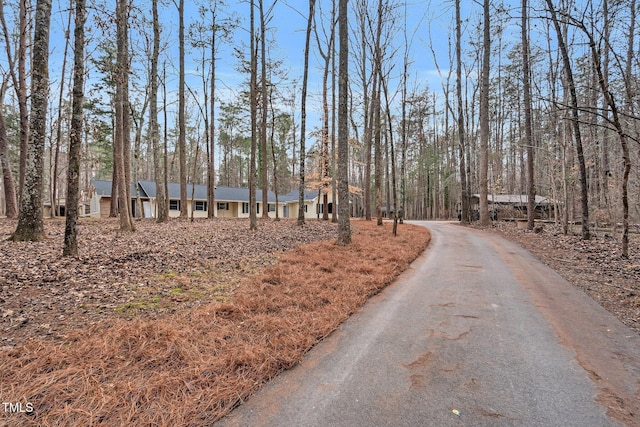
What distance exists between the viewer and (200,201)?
30.3m

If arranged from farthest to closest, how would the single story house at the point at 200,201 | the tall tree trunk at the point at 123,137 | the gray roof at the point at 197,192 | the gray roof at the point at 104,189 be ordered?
the gray roof at the point at 197,192
the single story house at the point at 200,201
the gray roof at the point at 104,189
the tall tree trunk at the point at 123,137

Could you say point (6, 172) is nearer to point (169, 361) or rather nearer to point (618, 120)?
point (169, 361)

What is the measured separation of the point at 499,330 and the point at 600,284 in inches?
147

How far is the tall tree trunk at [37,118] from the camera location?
652cm

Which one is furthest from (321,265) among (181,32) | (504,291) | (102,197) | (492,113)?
(492,113)

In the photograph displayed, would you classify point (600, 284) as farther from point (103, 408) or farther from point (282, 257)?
point (103, 408)

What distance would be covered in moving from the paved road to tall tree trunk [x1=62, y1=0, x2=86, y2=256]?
5.75 meters

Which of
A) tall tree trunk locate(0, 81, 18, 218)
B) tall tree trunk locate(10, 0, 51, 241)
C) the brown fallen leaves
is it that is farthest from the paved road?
tall tree trunk locate(0, 81, 18, 218)

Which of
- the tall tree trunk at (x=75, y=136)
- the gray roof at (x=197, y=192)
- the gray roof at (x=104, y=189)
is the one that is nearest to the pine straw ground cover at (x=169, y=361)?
the tall tree trunk at (x=75, y=136)

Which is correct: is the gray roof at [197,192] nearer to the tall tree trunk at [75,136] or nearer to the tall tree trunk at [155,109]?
the tall tree trunk at [155,109]

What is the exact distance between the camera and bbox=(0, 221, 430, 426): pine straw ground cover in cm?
220

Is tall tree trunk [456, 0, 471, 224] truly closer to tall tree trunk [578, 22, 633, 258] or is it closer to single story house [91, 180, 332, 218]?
single story house [91, 180, 332, 218]

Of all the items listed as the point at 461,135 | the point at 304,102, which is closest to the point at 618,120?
the point at 304,102

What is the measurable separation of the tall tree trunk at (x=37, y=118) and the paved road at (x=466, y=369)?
7569 mm
